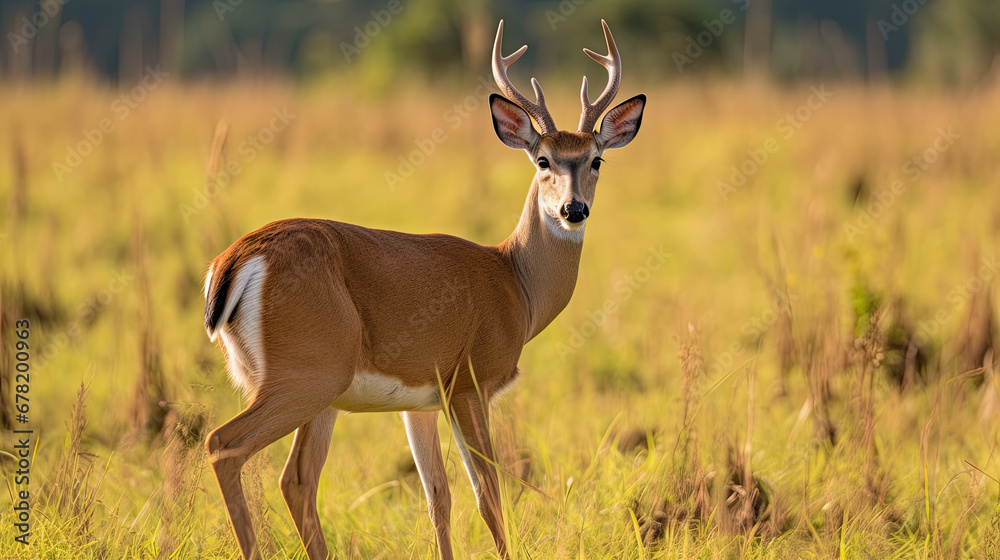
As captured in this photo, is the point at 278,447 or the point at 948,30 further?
the point at 948,30

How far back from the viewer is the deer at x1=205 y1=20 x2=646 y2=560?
10.6 feet

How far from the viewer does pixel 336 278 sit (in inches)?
134

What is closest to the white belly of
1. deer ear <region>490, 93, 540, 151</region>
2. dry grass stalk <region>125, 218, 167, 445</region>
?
deer ear <region>490, 93, 540, 151</region>

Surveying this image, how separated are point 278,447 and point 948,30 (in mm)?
31407

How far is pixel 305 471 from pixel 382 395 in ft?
1.58

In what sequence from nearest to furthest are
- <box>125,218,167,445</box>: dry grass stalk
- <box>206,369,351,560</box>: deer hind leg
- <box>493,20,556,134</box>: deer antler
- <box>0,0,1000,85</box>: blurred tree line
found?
1. <box>206,369,351,560</box>: deer hind leg
2. <box>493,20,556,134</box>: deer antler
3. <box>125,218,167,445</box>: dry grass stalk
4. <box>0,0,1000,85</box>: blurred tree line

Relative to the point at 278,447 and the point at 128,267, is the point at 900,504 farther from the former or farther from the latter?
the point at 128,267

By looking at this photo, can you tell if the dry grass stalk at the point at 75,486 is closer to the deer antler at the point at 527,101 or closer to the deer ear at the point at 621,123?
the deer antler at the point at 527,101

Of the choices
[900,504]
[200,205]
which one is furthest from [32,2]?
[900,504]

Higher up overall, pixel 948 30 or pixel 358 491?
pixel 948 30

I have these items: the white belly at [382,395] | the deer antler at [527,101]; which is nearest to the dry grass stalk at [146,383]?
the white belly at [382,395]

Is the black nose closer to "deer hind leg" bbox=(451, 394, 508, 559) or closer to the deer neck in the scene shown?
the deer neck

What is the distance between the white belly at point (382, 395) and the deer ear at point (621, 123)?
135cm

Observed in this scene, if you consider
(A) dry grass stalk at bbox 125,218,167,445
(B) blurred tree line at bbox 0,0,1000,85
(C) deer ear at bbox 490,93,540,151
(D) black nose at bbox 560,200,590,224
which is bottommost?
(A) dry grass stalk at bbox 125,218,167,445
